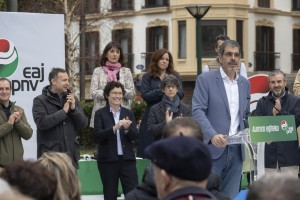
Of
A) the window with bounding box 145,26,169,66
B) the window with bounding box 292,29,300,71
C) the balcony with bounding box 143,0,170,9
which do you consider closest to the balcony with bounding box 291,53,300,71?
the window with bounding box 292,29,300,71

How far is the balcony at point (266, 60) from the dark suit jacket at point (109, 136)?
41.7 meters

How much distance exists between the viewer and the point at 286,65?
54438 millimetres

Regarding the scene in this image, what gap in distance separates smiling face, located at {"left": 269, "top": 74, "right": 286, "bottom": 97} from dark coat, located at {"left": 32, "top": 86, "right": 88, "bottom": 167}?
2.66 metres

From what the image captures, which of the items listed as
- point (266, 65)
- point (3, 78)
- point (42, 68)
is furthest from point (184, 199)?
point (266, 65)

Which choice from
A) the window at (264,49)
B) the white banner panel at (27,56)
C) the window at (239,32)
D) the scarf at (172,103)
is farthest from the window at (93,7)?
the scarf at (172,103)

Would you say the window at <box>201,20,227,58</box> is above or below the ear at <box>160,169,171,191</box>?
above

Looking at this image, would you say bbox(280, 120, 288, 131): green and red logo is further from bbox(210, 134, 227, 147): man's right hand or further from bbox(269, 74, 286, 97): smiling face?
bbox(210, 134, 227, 147): man's right hand

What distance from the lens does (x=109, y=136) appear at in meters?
11.6

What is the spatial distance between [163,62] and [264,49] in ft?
140

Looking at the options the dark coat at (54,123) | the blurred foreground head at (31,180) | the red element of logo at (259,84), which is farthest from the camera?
the red element of logo at (259,84)

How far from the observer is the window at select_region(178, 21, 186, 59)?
172 feet

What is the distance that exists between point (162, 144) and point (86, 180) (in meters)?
9.67

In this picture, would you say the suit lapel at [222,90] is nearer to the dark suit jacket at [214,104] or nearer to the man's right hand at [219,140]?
the dark suit jacket at [214,104]

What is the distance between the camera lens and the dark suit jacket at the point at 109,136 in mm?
11609
